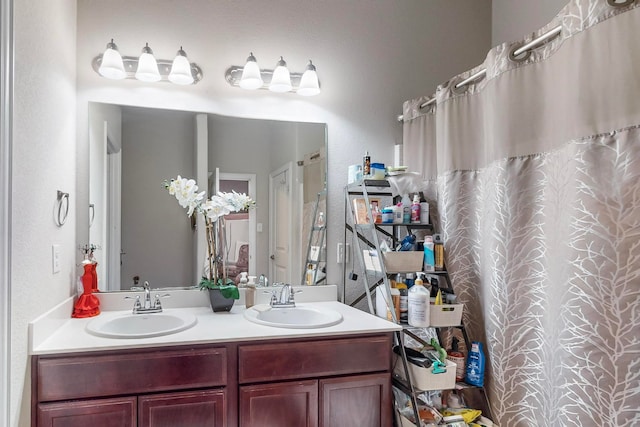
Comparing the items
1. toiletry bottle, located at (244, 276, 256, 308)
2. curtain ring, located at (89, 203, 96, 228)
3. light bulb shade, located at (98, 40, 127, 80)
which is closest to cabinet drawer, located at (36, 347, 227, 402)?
toiletry bottle, located at (244, 276, 256, 308)

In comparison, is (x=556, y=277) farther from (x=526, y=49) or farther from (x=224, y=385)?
(x=224, y=385)

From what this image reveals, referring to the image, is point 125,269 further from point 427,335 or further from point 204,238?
point 427,335

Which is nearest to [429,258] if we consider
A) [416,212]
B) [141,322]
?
[416,212]

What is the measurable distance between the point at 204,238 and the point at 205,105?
2.37 ft

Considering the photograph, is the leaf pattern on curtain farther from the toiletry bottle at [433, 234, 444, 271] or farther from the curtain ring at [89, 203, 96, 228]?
the curtain ring at [89, 203, 96, 228]

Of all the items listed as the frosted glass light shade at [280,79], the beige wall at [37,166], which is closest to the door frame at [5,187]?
the beige wall at [37,166]

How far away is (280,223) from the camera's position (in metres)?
2.40

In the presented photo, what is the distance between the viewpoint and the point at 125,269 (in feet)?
7.16

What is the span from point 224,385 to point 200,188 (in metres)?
1.05

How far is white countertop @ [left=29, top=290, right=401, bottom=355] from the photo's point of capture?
1.53 meters

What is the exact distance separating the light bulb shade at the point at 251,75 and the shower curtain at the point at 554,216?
99cm

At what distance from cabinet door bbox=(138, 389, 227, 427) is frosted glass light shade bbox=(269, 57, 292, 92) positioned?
1555mm

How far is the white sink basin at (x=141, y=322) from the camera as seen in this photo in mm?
1839

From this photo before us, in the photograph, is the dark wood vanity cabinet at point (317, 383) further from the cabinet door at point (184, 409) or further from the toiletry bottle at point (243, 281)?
the toiletry bottle at point (243, 281)
